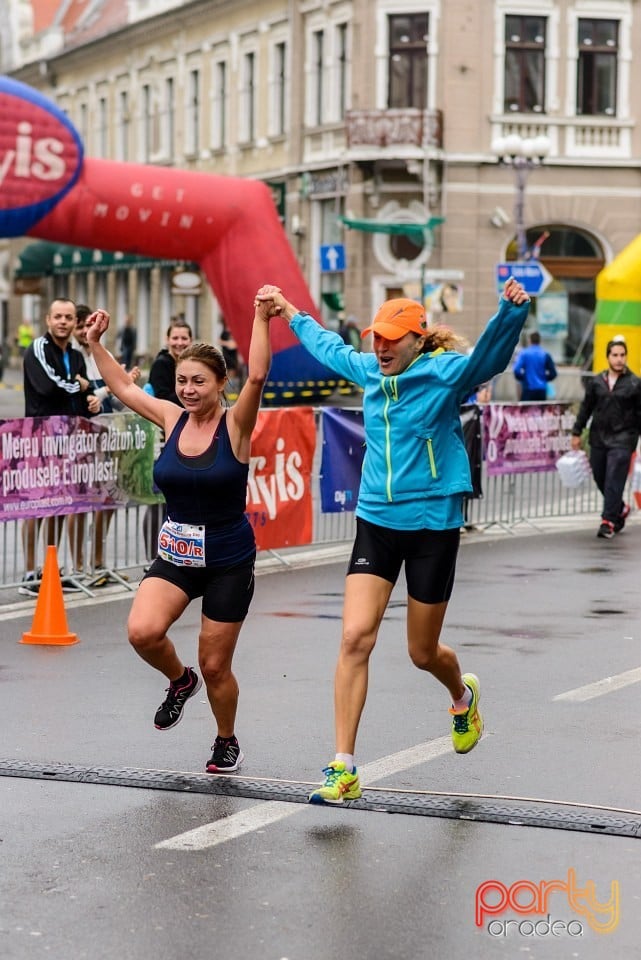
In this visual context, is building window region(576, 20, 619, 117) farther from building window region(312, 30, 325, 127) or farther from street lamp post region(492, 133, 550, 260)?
street lamp post region(492, 133, 550, 260)

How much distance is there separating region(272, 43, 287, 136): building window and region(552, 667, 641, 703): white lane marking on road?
134 ft

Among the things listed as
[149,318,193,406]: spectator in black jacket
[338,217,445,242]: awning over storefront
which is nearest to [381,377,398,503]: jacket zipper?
[149,318,193,406]: spectator in black jacket

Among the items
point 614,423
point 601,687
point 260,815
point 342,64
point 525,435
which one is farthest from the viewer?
point 342,64

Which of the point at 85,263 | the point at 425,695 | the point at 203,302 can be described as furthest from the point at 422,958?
the point at 85,263

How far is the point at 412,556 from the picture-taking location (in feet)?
23.9

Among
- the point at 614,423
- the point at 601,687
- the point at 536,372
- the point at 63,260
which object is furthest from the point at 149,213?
the point at 63,260

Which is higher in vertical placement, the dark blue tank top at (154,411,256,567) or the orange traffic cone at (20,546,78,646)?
the dark blue tank top at (154,411,256,567)

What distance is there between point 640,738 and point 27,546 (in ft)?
19.0

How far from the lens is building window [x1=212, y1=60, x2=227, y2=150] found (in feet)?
175

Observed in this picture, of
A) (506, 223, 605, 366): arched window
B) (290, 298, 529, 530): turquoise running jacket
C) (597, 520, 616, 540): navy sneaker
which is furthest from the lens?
(506, 223, 605, 366): arched window

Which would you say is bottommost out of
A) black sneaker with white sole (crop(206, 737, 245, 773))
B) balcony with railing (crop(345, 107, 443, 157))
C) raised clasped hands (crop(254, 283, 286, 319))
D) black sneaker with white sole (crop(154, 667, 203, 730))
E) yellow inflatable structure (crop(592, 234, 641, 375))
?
black sneaker with white sole (crop(206, 737, 245, 773))

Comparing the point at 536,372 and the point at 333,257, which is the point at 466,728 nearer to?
the point at 536,372

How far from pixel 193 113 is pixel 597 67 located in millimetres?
14581

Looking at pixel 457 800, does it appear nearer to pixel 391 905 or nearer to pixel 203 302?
pixel 391 905
